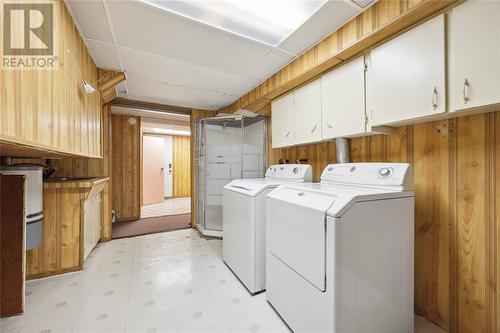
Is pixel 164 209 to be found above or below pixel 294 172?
below

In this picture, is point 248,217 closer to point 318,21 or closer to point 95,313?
point 95,313

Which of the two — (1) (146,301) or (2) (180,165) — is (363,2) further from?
(2) (180,165)

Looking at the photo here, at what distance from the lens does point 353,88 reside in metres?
1.68

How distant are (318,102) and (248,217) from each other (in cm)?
128

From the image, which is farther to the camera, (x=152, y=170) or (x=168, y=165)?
(x=168, y=165)

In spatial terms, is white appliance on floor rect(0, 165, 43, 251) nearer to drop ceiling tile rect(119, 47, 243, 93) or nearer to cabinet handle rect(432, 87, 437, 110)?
drop ceiling tile rect(119, 47, 243, 93)

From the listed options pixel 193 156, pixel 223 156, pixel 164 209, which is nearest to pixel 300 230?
pixel 223 156

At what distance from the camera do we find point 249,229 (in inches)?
75.6

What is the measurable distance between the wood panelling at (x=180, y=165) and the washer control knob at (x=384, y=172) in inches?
246

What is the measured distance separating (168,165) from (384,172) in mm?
6556

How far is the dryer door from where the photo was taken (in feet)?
3.99

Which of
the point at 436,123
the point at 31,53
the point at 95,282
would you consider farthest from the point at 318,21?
the point at 95,282

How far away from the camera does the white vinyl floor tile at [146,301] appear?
4.88 feet

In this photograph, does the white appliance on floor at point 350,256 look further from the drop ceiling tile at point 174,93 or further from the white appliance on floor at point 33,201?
the drop ceiling tile at point 174,93
